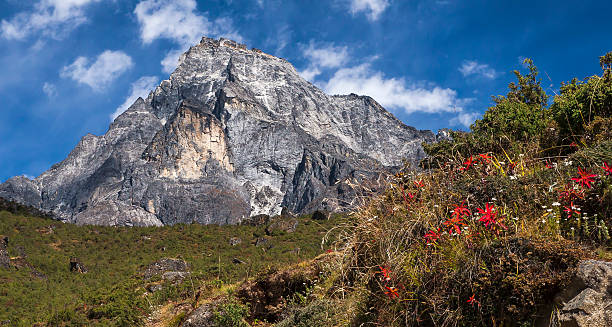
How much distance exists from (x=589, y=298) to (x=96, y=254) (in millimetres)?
41445

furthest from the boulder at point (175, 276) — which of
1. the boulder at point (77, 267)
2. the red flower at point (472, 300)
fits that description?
the boulder at point (77, 267)

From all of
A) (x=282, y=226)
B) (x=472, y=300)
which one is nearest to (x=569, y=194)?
(x=472, y=300)

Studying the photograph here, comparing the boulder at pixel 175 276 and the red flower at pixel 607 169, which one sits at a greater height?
the red flower at pixel 607 169

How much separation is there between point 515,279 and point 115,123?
8214 inches

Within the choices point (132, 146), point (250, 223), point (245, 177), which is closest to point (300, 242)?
point (250, 223)

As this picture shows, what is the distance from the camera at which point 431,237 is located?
4.10 metres

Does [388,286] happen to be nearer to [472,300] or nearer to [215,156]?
[472,300]

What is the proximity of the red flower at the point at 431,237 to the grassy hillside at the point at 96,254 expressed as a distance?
38.6ft

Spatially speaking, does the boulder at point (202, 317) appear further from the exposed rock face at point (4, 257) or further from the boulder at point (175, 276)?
the exposed rock face at point (4, 257)

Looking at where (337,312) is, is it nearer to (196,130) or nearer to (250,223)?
(250,223)

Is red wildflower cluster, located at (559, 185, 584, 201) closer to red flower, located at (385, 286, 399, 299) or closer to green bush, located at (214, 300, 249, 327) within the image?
red flower, located at (385, 286, 399, 299)

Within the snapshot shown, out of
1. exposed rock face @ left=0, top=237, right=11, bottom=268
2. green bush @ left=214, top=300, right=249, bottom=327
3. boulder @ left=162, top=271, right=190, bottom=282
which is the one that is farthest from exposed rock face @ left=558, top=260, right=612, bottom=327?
exposed rock face @ left=0, top=237, right=11, bottom=268

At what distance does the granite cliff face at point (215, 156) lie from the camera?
145625 millimetres

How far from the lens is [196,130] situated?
160 meters
